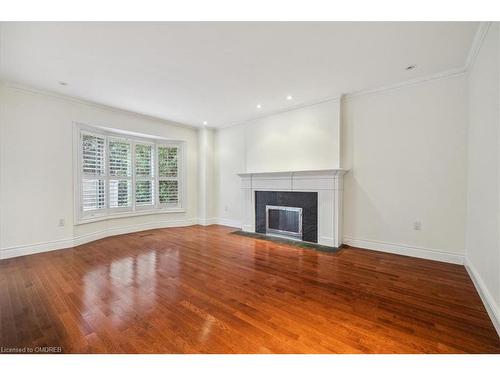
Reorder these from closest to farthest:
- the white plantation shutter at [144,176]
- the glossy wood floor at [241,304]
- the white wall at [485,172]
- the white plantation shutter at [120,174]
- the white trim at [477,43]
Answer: the glossy wood floor at [241,304], the white wall at [485,172], the white trim at [477,43], the white plantation shutter at [120,174], the white plantation shutter at [144,176]

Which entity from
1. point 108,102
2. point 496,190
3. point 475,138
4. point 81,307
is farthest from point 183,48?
point 475,138

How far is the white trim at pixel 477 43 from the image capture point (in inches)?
79.5

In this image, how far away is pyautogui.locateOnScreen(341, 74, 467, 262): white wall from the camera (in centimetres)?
291

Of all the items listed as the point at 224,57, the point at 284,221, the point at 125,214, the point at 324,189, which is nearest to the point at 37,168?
the point at 125,214

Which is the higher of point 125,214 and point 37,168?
point 37,168

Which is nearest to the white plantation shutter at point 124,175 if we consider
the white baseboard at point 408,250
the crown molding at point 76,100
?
the crown molding at point 76,100

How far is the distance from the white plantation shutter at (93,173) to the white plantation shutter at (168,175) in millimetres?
1229

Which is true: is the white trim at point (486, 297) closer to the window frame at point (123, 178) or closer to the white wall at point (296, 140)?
the white wall at point (296, 140)

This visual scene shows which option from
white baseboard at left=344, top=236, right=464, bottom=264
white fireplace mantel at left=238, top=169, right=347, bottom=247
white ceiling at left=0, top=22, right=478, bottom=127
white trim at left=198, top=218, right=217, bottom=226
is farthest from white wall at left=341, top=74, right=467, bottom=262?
white trim at left=198, top=218, right=217, bottom=226

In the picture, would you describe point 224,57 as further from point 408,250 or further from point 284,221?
point 408,250

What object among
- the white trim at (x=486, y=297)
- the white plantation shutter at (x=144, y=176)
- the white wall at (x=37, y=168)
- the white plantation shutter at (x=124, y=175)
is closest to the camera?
the white trim at (x=486, y=297)

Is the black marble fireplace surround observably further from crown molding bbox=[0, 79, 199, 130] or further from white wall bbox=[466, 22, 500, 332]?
crown molding bbox=[0, 79, 199, 130]

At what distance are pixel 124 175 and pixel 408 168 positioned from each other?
5461mm

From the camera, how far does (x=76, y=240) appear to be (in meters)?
3.82
